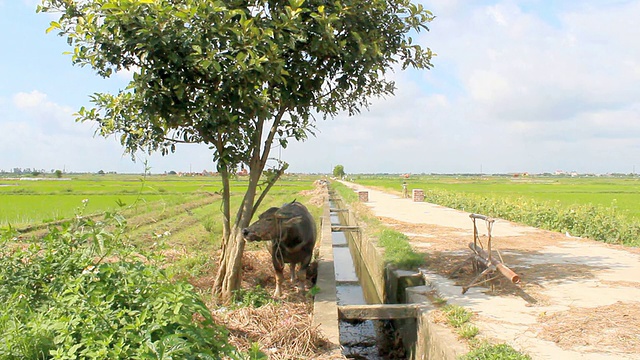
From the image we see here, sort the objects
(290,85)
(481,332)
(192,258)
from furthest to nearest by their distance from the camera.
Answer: (192,258)
(290,85)
(481,332)

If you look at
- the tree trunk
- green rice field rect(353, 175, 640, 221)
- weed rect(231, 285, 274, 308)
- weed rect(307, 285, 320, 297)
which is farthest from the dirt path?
green rice field rect(353, 175, 640, 221)

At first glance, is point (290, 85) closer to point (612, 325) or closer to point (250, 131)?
point (250, 131)

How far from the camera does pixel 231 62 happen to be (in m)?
4.61

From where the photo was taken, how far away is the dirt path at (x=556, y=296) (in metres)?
4.11

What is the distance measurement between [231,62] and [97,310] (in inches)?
107

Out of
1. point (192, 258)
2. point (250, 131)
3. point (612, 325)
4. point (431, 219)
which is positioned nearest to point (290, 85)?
point (250, 131)

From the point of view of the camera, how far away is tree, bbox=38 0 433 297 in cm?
438

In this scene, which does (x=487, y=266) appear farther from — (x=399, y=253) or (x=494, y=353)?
(x=399, y=253)

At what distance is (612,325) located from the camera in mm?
4500

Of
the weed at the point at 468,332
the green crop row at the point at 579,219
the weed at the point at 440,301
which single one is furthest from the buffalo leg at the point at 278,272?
the green crop row at the point at 579,219

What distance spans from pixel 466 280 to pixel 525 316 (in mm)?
1659

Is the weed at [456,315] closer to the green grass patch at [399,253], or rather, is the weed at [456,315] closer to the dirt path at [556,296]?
the dirt path at [556,296]

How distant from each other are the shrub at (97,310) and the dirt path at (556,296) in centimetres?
275

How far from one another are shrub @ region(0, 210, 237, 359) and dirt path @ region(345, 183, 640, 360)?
9.01ft
